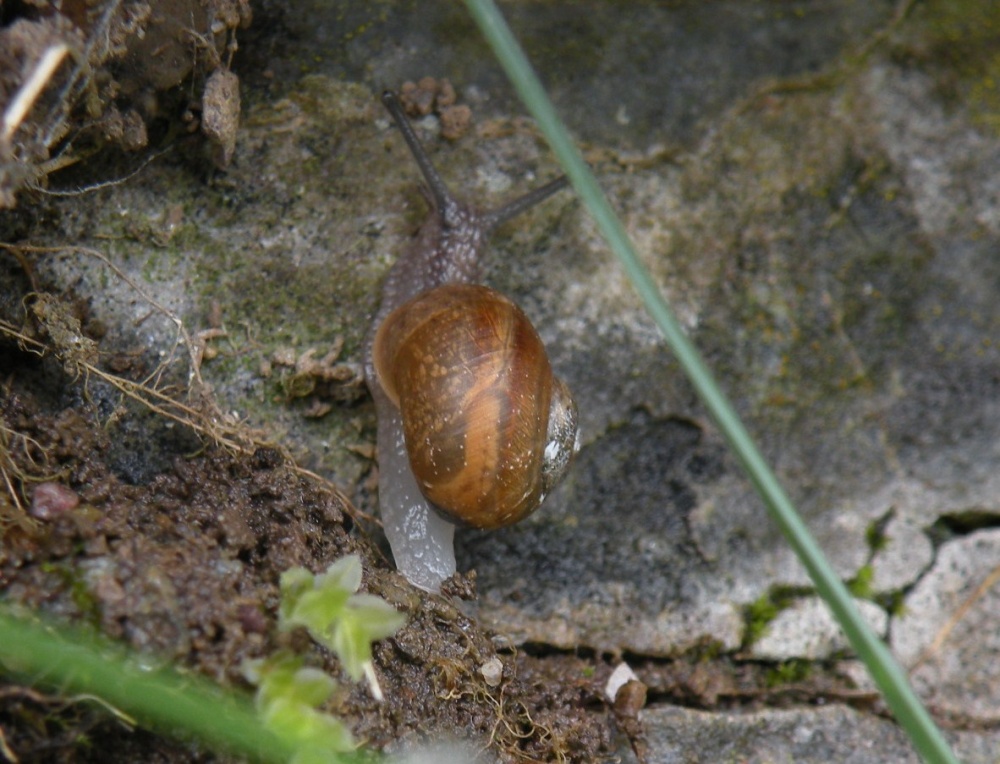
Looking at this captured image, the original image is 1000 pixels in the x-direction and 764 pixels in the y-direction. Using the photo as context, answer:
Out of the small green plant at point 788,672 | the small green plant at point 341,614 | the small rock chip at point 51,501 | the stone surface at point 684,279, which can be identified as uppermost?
the stone surface at point 684,279

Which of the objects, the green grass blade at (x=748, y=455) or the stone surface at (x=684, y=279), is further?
the stone surface at (x=684, y=279)

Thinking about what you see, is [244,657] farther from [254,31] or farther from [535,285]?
[254,31]

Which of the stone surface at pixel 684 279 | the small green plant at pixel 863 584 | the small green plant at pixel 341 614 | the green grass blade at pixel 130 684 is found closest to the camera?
the green grass blade at pixel 130 684

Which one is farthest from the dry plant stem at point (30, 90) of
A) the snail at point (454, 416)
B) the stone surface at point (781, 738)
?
the stone surface at point (781, 738)

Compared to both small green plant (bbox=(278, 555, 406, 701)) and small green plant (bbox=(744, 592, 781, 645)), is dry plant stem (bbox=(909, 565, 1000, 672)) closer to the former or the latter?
small green plant (bbox=(744, 592, 781, 645))

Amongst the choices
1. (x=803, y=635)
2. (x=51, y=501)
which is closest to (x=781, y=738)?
(x=803, y=635)

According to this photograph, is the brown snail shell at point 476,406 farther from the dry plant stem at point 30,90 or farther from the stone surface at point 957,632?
the stone surface at point 957,632

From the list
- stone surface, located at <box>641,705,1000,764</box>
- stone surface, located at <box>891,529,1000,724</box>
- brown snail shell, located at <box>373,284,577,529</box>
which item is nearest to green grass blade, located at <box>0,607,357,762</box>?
brown snail shell, located at <box>373,284,577,529</box>
